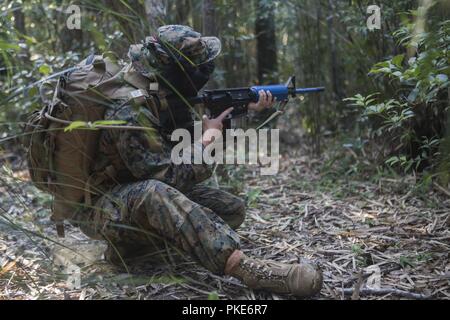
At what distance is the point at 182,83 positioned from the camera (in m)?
2.84

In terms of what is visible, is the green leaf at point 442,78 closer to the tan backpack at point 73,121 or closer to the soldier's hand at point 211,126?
the soldier's hand at point 211,126

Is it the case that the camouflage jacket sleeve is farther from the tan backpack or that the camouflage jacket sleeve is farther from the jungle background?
the jungle background

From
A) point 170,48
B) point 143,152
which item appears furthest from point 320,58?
point 143,152

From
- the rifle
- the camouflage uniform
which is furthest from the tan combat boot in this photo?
the rifle

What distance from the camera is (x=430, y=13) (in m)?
2.88

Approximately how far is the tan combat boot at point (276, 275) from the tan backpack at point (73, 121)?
0.80m

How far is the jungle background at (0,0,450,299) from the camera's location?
2.50 m

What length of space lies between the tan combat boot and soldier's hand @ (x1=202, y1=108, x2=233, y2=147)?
689 mm

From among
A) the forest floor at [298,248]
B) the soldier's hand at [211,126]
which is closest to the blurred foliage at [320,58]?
the forest floor at [298,248]

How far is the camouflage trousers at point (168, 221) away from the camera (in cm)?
243

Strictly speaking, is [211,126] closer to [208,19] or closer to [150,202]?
[150,202]
